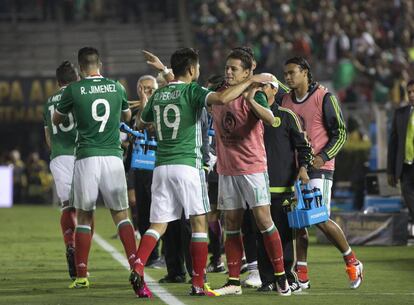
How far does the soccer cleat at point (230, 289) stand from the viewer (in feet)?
37.3

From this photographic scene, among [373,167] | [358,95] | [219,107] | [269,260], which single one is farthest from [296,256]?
[358,95]

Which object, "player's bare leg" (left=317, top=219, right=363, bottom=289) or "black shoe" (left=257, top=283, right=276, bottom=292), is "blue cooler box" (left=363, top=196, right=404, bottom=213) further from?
"black shoe" (left=257, top=283, right=276, bottom=292)

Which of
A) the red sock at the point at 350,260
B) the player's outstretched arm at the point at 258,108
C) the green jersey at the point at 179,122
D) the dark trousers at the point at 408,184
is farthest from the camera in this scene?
the dark trousers at the point at 408,184

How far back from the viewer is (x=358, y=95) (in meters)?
32.1

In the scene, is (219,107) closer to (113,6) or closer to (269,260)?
(269,260)

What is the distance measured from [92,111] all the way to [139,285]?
176 centimetres

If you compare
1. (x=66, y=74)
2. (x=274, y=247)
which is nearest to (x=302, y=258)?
(x=274, y=247)

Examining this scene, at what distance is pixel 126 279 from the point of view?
1310cm

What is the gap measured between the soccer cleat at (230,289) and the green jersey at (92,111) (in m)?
1.59

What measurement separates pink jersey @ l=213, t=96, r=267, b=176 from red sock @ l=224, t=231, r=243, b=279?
586 mm

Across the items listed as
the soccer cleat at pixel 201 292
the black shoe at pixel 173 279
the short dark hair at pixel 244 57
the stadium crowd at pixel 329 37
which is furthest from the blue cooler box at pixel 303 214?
the stadium crowd at pixel 329 37

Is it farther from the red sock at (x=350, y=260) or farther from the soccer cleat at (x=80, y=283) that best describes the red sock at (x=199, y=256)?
the red sock at (x=350, y=260)

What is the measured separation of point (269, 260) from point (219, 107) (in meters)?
1.40

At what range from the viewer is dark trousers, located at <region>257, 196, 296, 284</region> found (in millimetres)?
11617
